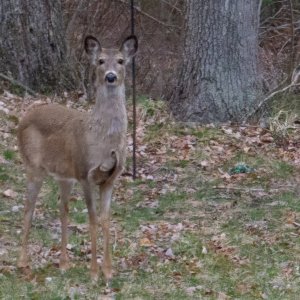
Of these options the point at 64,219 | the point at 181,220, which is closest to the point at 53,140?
the point at 64,219

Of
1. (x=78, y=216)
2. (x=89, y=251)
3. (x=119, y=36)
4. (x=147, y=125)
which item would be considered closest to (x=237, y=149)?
(x=147, y=125)

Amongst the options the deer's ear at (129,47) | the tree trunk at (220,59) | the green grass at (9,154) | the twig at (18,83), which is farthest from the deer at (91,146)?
the twig at (18,83)

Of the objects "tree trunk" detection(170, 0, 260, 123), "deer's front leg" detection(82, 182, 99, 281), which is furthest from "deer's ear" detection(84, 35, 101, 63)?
"tree trunk" detection(170, 0, 260, 123)

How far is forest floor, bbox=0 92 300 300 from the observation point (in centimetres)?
646

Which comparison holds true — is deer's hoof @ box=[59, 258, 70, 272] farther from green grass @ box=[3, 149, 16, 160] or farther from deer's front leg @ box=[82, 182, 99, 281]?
green grass @ box=[3, 149, 16, 160]

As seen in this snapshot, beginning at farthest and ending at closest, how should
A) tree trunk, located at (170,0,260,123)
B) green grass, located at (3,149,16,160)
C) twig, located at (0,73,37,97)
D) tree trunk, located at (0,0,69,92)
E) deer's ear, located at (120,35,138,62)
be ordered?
1. tree trunk, located at (0,0,69,92)
2. twig, located at (0,73,37,97)
3. tree trunk, located at (170,0,260,123)
4. green grass, located at (3,149,16,160)
5. deer's ear, located at (120,35,138,62)

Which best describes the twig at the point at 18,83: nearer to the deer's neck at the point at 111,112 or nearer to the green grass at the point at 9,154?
the green grass at the point at 9,154

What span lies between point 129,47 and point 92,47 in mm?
275

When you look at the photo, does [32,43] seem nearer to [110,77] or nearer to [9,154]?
[9,154]

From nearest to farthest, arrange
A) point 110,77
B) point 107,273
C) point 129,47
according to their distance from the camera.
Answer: point 110,77
point 107,273
point 129,47

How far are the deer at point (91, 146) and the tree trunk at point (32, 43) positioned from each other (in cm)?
564

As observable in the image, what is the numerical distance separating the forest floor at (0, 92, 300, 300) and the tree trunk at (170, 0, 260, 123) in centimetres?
35

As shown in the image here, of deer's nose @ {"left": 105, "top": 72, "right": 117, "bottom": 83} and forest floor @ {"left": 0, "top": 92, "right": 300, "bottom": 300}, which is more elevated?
deer's nose @ {"left": 105, "top": 72, "right": 117, "bottom": 83}

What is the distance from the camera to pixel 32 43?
12.6m
